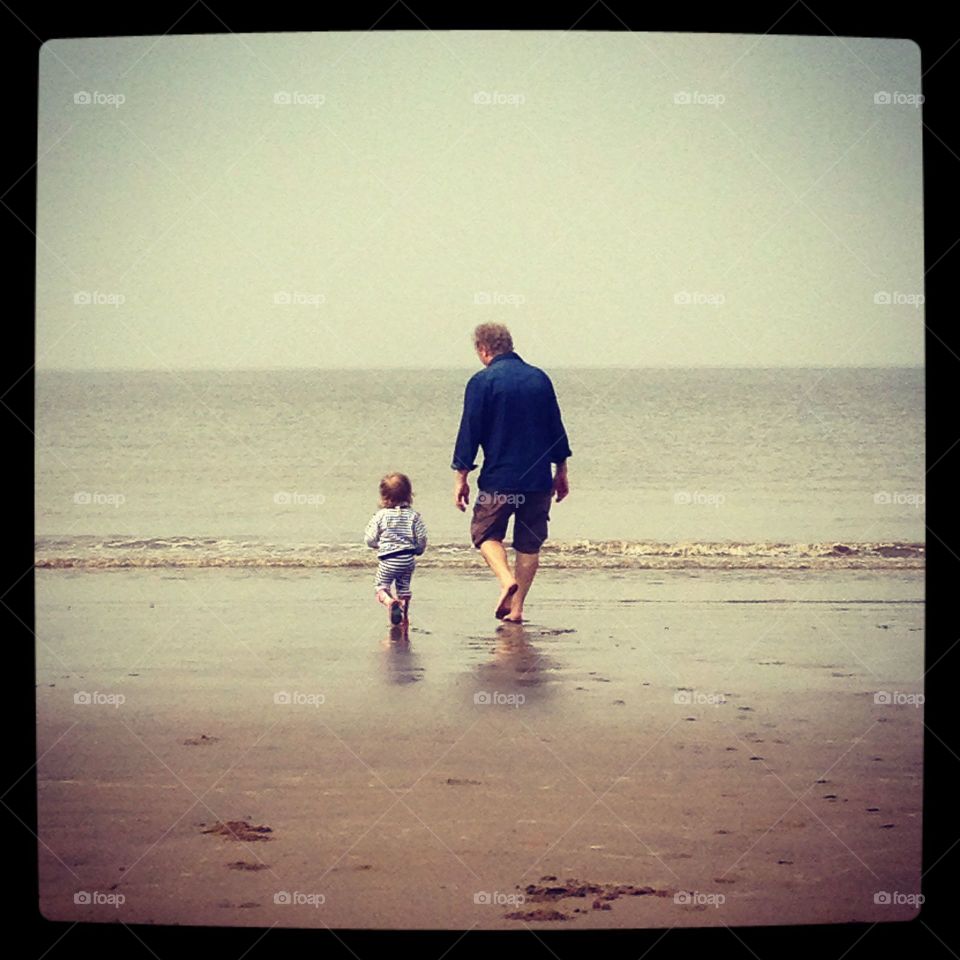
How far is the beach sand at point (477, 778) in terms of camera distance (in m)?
3.65

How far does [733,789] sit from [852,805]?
0.38 metres

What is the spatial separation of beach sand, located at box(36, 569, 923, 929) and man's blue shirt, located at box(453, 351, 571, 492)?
0.80 meters

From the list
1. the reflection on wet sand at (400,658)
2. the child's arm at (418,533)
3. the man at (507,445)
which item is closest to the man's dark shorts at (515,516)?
the man at (507,445)

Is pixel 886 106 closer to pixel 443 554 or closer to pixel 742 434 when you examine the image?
pixel 443 554

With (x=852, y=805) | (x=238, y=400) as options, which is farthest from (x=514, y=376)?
(x=238, y=400)

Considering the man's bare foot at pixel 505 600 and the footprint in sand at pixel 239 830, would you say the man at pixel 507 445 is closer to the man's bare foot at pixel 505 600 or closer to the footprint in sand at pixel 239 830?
the man's bare foot at pixel 505 600

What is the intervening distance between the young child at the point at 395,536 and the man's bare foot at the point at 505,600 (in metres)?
0.40

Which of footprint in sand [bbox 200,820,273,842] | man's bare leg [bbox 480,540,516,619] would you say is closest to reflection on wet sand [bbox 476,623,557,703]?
man's bare leg [bbox 480,540,516,619]

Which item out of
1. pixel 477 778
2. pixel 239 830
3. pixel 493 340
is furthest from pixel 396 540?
pixel 239 830

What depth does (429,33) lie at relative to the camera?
4.20m

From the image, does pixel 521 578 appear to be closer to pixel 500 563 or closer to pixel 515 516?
pixel 500 563

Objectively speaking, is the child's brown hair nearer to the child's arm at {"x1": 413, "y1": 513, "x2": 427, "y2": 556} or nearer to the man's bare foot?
the child's arm at {"x1": 413, "y1": 513, "x2": 427, "y2": 556}

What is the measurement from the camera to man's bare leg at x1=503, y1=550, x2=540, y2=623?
17.1ft

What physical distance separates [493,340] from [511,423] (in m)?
0.33
